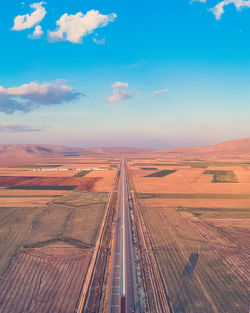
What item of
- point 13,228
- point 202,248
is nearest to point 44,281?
point 13,228

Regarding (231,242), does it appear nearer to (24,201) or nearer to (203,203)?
(203,203)

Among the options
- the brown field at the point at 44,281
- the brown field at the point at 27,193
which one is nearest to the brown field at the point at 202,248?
the brown field at the point at 44,281

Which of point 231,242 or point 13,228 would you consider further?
point 13,228

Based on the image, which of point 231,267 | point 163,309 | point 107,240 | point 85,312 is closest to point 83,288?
point 85,312

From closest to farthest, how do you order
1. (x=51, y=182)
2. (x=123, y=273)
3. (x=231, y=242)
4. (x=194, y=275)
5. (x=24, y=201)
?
(x=194, y=275), (x=123, y=273), (x=231, y=242), (x=24, y=201), (x=51, y=182)

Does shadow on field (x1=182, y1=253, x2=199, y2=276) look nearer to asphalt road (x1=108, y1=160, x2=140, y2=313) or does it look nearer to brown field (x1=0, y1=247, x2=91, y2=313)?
asphalt road (x1=108, y1=160, x2=140, y2=313)
